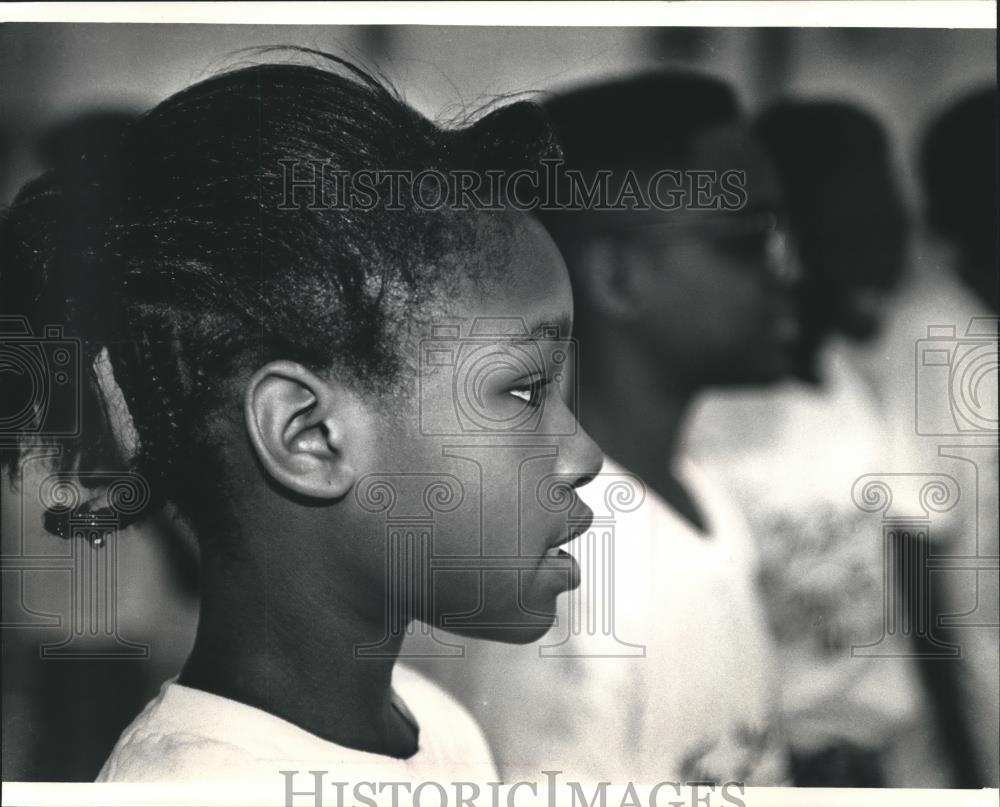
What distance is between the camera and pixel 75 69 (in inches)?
117

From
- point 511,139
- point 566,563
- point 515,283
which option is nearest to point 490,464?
point 566,563

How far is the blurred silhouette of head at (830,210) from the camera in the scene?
302cm

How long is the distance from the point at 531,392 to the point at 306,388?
56cm

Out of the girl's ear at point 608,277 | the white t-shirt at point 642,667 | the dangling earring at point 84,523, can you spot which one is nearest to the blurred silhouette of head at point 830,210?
the girl's ear at point 608,277

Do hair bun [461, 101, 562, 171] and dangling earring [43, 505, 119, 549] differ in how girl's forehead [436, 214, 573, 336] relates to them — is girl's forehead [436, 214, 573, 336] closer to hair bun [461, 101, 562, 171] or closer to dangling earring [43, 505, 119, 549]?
hair bun [461, 101, 562, 171]

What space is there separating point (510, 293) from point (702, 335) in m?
0.51

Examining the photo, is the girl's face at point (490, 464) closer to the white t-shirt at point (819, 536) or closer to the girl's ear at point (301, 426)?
the girl's ear at point (301, 426)

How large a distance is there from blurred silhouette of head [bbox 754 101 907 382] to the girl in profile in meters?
0.62

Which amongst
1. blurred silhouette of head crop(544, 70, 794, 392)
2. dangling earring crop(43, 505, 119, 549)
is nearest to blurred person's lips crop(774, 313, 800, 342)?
blurred silhouette of head crop(544, 70, 794, 392)

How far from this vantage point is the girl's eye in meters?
2.97

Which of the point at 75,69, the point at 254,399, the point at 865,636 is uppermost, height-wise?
the point at 75,69

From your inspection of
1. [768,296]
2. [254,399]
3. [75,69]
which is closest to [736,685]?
[768,296]

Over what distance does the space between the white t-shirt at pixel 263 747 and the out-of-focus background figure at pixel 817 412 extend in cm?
7

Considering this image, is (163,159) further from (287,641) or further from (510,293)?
(287,641)
